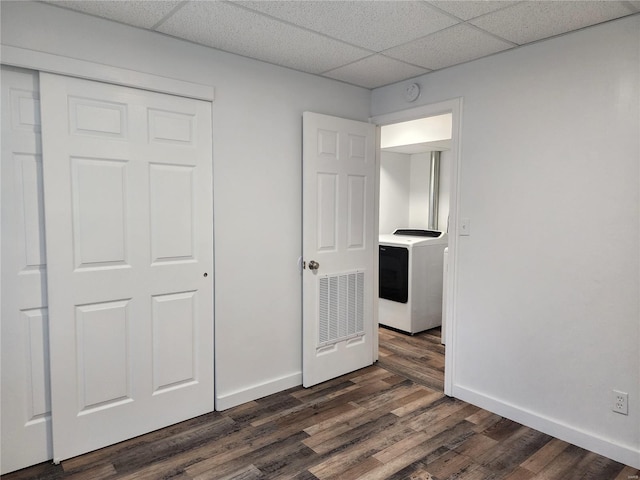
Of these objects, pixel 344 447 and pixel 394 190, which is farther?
pixel 394 190

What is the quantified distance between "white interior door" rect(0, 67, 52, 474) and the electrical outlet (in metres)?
3.01

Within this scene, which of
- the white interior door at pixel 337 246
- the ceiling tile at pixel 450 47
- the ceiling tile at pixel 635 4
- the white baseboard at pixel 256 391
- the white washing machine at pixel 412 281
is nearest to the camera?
the ceiling tile at pixel 635 4

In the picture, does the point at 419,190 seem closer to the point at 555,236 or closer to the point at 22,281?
the point at 555,236

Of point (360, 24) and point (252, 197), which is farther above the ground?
point (360, 24)

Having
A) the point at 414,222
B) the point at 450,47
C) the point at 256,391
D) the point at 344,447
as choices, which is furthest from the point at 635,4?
the point at 414,222

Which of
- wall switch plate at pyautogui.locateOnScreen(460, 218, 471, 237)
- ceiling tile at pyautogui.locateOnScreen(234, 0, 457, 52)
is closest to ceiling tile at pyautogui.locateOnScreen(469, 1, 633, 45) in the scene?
ceiling tile at pyautogui.locateOnScreen(234, 0, 457, 52)

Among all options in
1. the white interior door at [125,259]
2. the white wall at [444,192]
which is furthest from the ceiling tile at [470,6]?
the white wall at [444,192]

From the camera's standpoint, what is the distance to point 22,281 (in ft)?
6.92

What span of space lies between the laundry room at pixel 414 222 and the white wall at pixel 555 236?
54.7 inches

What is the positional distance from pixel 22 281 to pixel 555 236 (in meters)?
2.89

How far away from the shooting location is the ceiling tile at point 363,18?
2.04m

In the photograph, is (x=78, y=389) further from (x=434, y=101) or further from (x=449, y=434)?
(x=434, y=101)

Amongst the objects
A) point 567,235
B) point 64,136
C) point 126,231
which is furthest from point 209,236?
point 567,235

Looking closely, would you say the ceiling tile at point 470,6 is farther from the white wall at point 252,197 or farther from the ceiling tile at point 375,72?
the white wall at point 252,197
